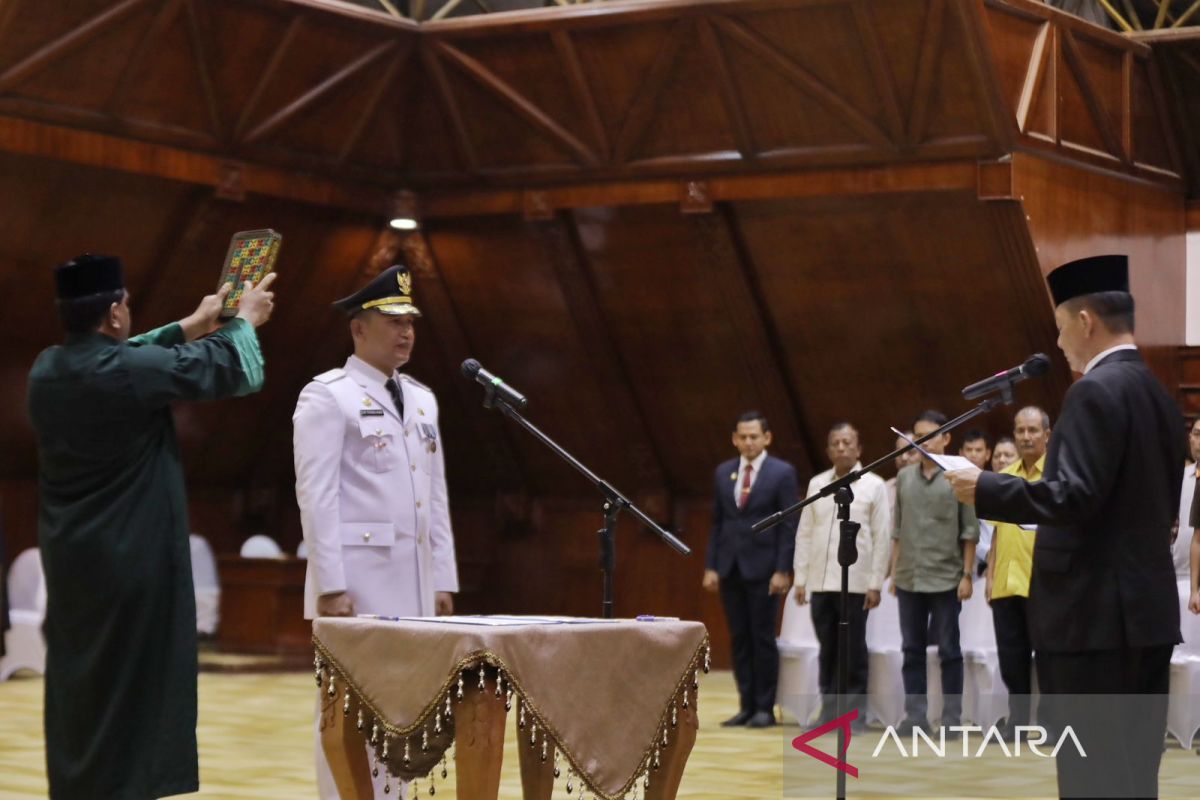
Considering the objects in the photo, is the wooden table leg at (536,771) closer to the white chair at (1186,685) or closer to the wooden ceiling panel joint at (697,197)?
the white chair at (1186,685)

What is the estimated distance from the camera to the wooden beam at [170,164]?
8.84m

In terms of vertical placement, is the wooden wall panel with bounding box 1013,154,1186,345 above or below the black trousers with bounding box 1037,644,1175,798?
above

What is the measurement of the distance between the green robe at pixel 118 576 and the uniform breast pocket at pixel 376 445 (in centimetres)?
70

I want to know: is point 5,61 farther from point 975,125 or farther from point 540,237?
point 975,125

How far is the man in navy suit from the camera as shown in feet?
→ 26.5

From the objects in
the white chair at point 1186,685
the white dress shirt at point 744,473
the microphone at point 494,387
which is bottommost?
the white chair at point 1186,685

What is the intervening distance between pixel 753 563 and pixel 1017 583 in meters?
1.41

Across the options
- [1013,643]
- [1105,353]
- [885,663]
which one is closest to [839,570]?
[885,663]

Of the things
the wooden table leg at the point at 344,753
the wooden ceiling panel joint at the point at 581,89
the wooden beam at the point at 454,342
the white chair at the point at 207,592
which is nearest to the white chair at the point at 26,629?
the white chair at the point at 207,592

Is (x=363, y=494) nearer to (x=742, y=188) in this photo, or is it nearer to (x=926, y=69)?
(x=926, y=69)

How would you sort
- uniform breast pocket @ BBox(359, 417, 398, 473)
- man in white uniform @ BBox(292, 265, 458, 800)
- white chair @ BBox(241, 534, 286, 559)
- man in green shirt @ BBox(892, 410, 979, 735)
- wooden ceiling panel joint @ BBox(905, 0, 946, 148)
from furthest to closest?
white chair @ BBox(241, 534, 286, 559), wooden ceiling panel joint @ BBox(905, 0, 946, 148), man in green shirt @ BBox(892, 410, 979, 735), uniform breast pocket @ BBox(359, 417, 398, 473), man in white uniform @ BBox(292, 265, 458, 800)

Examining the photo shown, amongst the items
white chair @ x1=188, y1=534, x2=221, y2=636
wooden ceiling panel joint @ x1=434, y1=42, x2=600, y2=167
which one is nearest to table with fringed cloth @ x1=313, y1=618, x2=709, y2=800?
wooden ceiling panel joint @ x1=434, y1=42, x2=600, y2=167

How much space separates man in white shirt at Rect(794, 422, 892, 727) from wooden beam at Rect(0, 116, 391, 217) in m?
3.73

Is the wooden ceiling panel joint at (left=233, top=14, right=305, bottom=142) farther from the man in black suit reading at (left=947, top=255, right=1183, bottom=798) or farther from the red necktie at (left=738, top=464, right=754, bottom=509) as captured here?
the man in black suit reading at (left=947, top=255, right=1183, bottom=798)
